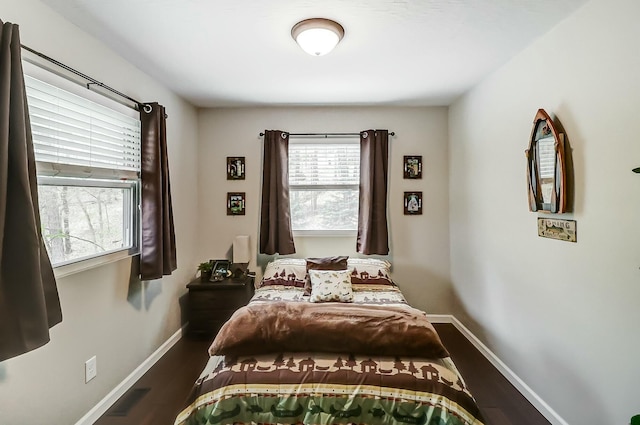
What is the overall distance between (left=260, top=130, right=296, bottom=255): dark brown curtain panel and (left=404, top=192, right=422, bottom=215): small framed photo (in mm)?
1337

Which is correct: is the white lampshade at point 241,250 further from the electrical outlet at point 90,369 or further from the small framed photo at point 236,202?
the electrical outlet at point 90,369

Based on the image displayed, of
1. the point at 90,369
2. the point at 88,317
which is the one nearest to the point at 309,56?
the point at 88,317

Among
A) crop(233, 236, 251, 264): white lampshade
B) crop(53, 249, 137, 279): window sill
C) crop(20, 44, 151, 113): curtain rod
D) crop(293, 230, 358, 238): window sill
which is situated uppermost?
crop(20, 44, 151, 113): curtain rod

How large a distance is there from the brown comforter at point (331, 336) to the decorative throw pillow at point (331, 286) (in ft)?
3.54

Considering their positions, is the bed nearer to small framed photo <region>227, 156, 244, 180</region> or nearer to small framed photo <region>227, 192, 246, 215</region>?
small framed photo <region>227, 192, 246, 215</region>

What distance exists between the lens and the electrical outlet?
1.97m

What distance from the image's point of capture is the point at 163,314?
2922 millimetres

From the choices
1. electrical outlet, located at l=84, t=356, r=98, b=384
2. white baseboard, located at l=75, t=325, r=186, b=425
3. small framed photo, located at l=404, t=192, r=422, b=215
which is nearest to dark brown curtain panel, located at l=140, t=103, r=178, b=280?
electrical outlet, located at l=84, t=356, r=98, b=384

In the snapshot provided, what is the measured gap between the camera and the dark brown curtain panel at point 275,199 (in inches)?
138

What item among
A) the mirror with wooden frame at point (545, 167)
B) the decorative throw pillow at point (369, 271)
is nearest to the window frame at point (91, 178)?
the decorative throw pillow at point (369, 271)

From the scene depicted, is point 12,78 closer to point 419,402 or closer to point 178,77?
point 178,77

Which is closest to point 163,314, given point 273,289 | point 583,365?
point 273,289

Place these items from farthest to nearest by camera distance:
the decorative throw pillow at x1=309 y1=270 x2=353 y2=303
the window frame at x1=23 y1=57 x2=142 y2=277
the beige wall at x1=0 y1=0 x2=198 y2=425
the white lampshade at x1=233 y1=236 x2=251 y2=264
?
the white lampshade at x1=233 y1=236 x2=251 y2=264
the decorative throw pillow at x1=309 y1=270 x2=353 y2=303
the window frame at x1=23 y1=57 x2=142 y2=277
the beige wall at x1=0 y1=0 x2=198 y2=425

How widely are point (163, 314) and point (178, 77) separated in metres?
2.11
